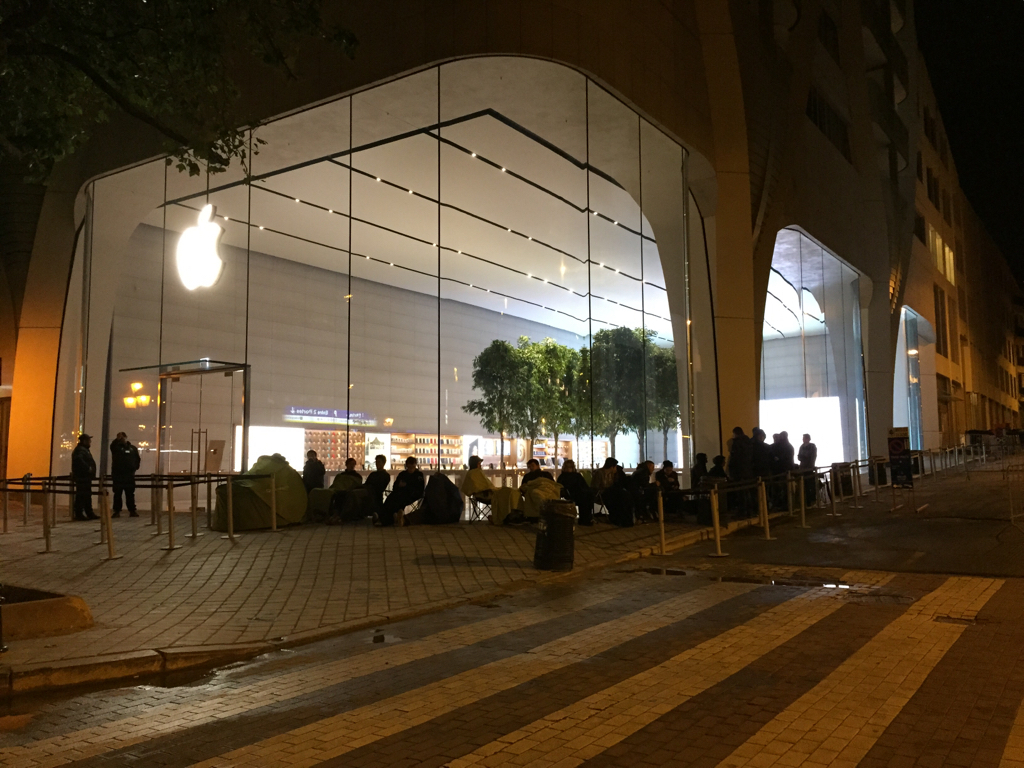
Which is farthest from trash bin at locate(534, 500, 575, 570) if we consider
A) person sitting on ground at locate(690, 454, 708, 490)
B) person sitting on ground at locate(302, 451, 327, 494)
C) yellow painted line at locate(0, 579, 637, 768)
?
person sitting on ground at locate(690, 454, 708, 490)

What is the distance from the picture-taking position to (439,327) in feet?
74.0

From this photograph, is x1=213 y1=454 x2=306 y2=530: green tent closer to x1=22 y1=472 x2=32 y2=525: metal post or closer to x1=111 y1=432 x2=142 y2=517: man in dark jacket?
x1=22 y1=472 x2=32 y2=525: metal post

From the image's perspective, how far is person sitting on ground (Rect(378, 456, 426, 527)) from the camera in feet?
49.4

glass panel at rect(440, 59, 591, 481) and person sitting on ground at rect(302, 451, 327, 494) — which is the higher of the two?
glass panel at rect(440, 59, 591, 481)

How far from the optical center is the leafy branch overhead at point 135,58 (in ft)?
33.4

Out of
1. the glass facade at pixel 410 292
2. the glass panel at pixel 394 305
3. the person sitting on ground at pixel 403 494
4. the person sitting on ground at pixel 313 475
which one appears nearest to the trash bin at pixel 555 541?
the person sitting on ground at pixel 403 494

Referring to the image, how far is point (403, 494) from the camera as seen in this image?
15.1m

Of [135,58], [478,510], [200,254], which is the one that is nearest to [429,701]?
[135,58]

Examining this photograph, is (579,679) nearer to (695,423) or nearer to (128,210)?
(695,423)

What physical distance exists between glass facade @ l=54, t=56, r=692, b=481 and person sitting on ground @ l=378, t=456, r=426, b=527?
13.1 ft

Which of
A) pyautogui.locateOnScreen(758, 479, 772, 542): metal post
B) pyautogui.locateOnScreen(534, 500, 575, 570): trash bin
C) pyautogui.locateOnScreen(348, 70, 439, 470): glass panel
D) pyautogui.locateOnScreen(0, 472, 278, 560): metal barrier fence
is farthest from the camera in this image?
pyautogui.locateOnScreen(348, 70, 439, 470): glass panel

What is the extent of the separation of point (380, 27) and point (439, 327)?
8663mm

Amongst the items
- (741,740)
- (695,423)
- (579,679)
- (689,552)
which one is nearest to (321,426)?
(695,423)

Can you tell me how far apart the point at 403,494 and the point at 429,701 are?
391 inches
